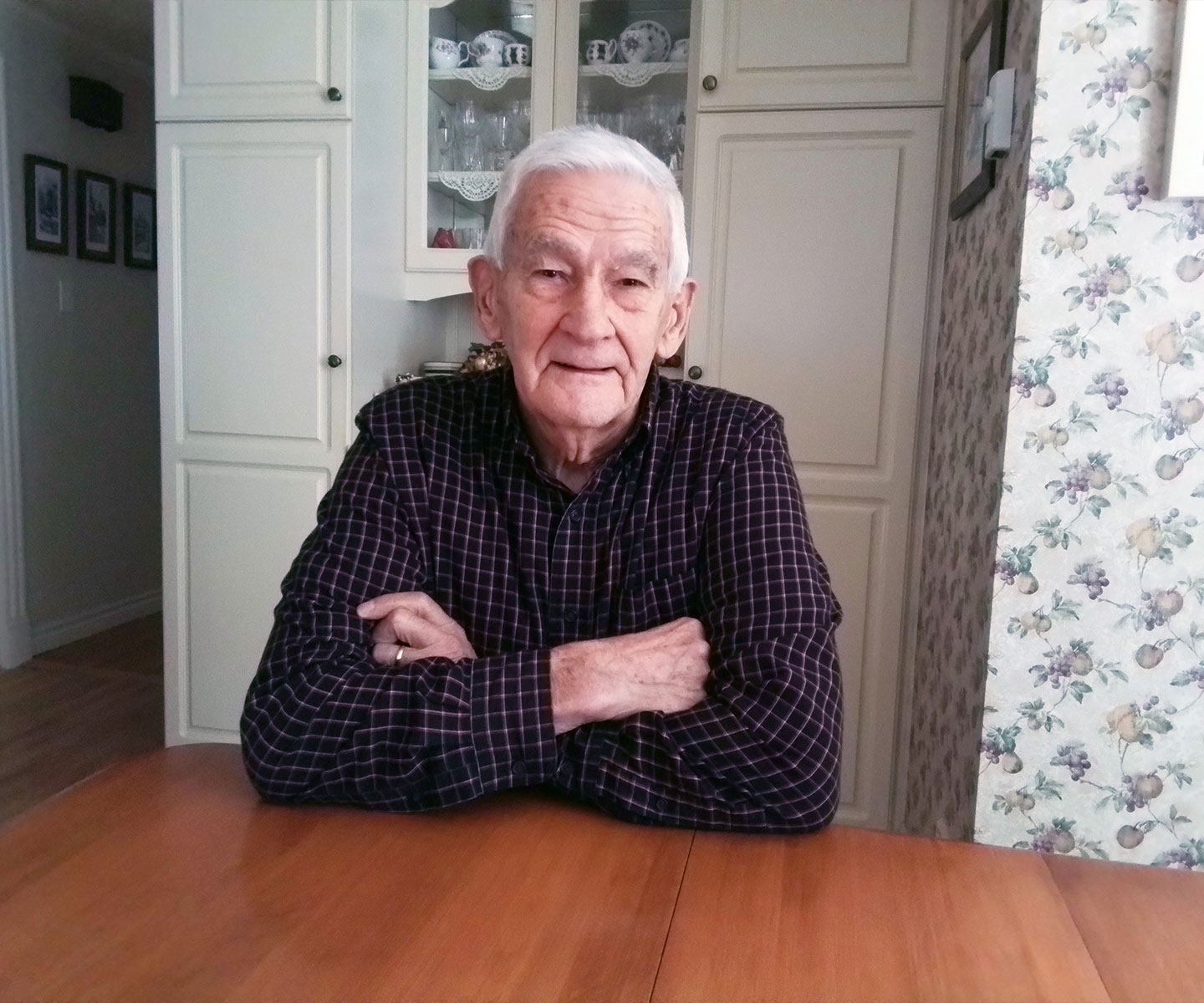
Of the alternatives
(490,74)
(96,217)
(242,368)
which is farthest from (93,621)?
(490,74)

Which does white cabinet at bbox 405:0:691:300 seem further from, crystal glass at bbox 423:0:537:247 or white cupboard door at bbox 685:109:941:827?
white cupboard door at bbox 685:109:941:827

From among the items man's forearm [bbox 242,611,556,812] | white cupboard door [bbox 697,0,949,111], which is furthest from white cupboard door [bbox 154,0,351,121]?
man's forearm [bbox 242,611,556,812]

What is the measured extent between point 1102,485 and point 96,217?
368 centimetres

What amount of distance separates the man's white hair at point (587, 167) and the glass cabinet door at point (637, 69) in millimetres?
1235

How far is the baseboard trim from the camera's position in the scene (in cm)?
354

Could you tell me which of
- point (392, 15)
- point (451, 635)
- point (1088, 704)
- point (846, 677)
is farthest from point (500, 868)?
point (392, 15)

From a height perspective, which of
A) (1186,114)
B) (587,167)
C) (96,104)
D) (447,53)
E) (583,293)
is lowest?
(583,293)

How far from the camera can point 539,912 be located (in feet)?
2.18

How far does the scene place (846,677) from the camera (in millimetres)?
2230

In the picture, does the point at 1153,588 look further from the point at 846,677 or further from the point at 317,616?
the point at 317,616

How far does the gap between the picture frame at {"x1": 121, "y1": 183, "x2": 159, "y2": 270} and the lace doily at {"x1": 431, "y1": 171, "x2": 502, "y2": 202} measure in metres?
1.94

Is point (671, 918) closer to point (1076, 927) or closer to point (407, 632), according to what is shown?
point (1076, 927)

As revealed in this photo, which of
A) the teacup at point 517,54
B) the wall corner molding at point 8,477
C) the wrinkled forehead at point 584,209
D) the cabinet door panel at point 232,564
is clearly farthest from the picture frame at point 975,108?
the wall corner molding at point 8,477

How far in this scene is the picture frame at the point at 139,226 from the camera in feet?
12.4
